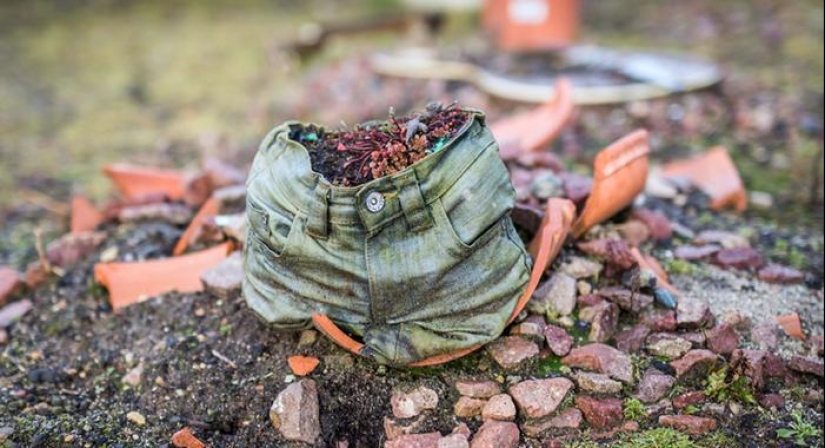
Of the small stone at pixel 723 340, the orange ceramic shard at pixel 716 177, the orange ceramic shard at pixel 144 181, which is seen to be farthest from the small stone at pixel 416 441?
the orange ceramic shard at pixel 716 177

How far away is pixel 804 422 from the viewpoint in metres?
2.55

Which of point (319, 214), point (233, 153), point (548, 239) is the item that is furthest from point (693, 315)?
point (233, 153)

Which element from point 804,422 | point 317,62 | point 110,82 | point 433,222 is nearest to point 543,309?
point 433,222

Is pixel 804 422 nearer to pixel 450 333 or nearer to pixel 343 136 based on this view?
pixel 450 333

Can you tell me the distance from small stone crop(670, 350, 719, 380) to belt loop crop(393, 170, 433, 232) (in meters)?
0.96

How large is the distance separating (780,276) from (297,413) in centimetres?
194

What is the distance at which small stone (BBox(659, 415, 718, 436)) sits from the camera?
247cm

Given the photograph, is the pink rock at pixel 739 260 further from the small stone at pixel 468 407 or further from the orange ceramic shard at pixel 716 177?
the small stone at pixel 468 407

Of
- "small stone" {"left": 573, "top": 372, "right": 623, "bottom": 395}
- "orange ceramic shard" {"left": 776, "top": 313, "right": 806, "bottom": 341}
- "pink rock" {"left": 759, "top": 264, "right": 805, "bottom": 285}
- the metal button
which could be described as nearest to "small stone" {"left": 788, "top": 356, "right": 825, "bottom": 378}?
"orange ceramic shard" {"left": 776, "top": 313, "right": 806, "bottom": 341}

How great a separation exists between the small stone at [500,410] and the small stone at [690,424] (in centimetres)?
46

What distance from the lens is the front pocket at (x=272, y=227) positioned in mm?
2504

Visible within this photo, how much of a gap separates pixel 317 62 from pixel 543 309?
5.21 m

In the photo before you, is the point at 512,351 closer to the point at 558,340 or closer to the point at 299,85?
the point at 558,340

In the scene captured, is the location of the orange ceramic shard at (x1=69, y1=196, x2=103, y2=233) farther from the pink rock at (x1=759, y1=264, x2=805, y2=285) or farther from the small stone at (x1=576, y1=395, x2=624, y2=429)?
the pink rock at (x1=759, y1=264, x2=805, y2=285)
